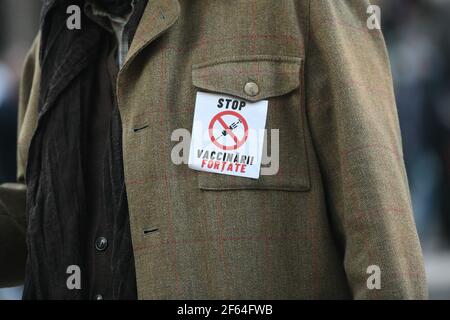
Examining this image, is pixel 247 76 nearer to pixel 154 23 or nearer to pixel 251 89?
pixel 251 89

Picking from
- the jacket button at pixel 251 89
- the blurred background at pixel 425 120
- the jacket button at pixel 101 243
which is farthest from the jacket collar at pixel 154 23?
the blurred background at pixel 425 120

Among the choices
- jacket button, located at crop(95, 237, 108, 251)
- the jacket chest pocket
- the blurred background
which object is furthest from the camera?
the blurred background

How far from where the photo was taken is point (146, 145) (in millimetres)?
2430

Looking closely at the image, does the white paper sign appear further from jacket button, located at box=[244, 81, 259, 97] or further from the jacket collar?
the jacket collar

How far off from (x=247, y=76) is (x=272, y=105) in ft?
0.33

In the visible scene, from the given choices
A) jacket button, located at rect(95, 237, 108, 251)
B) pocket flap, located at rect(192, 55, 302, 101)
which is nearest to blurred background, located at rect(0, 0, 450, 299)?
jacket button, located at rect(95, 237, 108, 251)

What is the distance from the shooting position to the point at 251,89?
8.02ft

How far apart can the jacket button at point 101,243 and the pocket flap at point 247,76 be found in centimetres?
49

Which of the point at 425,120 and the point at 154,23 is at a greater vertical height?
the point at 154,23

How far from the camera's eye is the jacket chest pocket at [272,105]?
94.7 inches

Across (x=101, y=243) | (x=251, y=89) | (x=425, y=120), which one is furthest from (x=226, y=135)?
→ (x=425, y=120)

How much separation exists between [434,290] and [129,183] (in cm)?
584

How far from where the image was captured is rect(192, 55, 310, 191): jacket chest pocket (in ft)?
7.89
